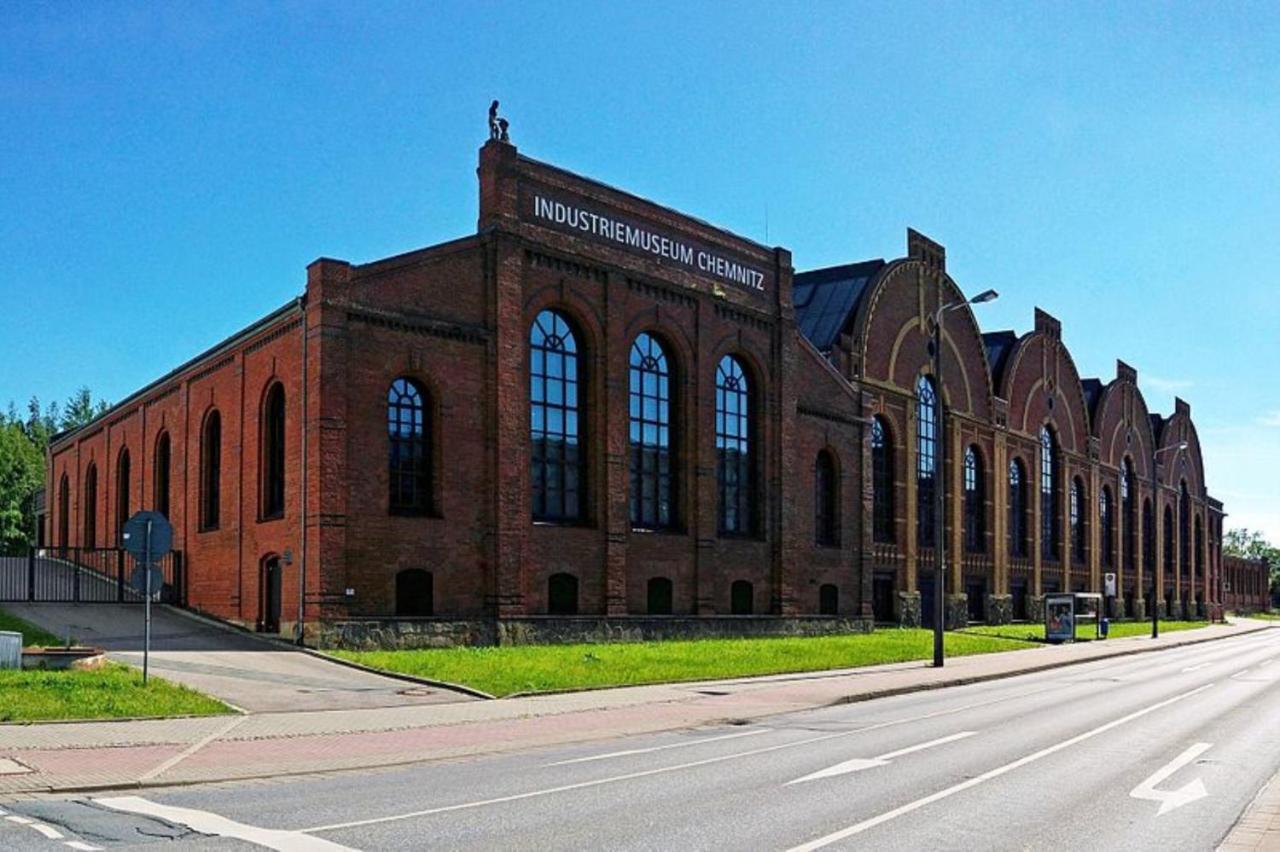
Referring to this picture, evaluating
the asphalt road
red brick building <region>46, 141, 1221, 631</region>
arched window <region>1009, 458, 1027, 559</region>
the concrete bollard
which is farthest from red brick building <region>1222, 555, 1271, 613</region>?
the concrete bollard

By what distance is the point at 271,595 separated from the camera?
106ft

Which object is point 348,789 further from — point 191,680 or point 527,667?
point 527,667

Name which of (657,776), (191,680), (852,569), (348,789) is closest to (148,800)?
(348,789)

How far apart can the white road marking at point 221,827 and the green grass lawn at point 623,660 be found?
1182 cm

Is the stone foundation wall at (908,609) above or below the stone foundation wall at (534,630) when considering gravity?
below

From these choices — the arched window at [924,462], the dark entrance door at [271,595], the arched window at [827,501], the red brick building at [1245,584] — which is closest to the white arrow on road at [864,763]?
the dark entrance door at [271,595]

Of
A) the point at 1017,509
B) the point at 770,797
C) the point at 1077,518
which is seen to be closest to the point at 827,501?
the point at 1017,509

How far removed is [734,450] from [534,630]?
38.5 ft

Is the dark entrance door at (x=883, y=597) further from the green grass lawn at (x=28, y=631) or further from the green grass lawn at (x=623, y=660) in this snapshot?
the green grass lawn at (x=28, y=631)

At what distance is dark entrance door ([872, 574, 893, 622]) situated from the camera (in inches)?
2098

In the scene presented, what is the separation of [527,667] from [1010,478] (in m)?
45.7

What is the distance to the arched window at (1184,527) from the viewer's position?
102m

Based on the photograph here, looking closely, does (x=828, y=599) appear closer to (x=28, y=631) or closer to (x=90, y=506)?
(x=28, y=631)

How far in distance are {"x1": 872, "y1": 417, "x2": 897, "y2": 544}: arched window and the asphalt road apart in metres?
33.7
